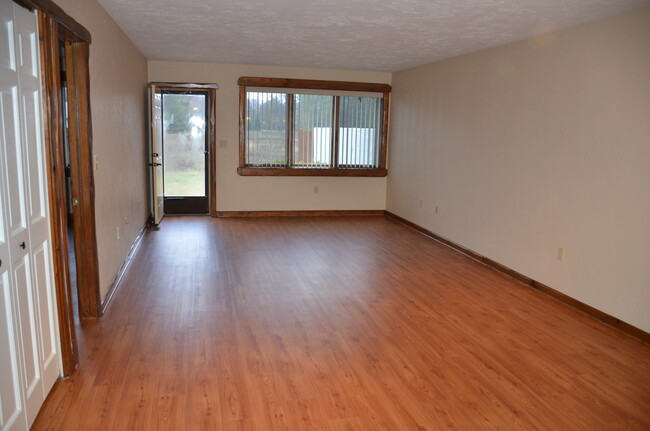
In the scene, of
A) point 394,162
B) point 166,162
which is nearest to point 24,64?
point 166,162

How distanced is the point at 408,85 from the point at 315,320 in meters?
5.00

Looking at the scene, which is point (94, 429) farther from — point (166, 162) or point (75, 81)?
point (166, 162)

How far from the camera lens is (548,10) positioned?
3822 mm

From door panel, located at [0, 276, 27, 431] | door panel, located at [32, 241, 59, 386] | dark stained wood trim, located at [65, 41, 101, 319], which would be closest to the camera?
door panel, located at [0, 276, 27, 431]

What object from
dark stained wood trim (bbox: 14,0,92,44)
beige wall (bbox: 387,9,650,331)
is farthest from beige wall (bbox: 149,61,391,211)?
dark stained wood trim (bbox: 14,0,92,44)

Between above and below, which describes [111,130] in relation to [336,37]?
below

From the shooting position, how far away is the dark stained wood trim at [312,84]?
7.84m

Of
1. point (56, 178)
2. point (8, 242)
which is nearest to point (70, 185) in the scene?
point (56, 178)

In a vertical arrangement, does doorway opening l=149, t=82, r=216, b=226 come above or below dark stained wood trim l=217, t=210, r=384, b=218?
above

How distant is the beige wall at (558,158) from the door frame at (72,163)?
3.84 meters

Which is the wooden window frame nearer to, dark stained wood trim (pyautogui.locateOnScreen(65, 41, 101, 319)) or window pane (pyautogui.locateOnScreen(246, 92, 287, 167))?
window pane (pyautogui.locateOnScreen(246, 92, 287, 167))

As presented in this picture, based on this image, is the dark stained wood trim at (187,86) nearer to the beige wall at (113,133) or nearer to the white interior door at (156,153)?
the white interior door at (156,153)

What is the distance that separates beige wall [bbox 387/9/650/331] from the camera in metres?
3.77

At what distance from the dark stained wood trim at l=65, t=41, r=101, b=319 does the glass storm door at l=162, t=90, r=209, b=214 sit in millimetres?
4413
